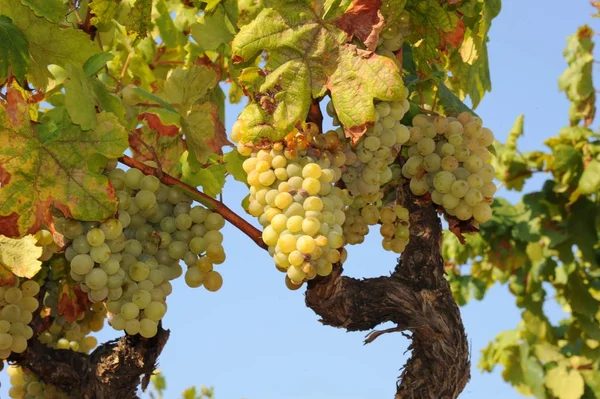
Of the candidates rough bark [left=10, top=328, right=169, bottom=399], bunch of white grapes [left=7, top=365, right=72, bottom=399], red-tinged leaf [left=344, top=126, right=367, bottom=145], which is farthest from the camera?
bunch of white grapes [left=7, top=365, right=72, bottom=399]

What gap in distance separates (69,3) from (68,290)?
44.4 inches

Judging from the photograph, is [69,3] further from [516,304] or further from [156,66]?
[516,304]

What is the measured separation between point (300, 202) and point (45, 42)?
1.17 meters

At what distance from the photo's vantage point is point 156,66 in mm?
4438

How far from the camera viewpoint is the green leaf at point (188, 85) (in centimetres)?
300

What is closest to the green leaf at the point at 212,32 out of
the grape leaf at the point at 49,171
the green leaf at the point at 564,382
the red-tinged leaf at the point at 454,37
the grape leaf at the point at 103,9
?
the grape leaf at the point at 103,9

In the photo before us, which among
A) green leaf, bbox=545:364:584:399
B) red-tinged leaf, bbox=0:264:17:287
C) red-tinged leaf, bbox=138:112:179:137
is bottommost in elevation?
red-tinged leaf, bbox=0:264:17:287

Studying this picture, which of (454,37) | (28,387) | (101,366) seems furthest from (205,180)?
(28,387)

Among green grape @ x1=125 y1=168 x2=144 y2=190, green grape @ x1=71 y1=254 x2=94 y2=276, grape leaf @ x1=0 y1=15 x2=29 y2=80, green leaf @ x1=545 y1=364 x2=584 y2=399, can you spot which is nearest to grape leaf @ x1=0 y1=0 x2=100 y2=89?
grape leaf @ x1=0 y1=15 x2=29 y2=80

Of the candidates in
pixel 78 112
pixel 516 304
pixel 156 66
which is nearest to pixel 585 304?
pixel 516 304

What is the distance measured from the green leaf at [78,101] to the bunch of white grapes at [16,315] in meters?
0.86

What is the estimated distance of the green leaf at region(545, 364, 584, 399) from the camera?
277 inches

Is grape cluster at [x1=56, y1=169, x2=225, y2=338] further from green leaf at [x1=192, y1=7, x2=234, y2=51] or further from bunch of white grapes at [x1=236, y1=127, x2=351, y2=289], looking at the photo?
green leaf at [x1=192, y1=7, x2=234, y2=51]

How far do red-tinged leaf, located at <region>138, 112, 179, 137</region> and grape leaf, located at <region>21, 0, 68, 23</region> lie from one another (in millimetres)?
501
